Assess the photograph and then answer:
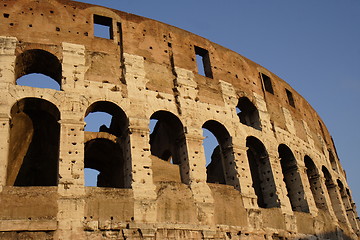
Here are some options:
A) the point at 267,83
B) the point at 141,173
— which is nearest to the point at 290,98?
the point at 267,83

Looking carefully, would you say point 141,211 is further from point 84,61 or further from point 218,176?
point 218,176

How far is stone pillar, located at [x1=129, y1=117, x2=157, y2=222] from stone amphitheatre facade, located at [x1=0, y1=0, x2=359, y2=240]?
3cm

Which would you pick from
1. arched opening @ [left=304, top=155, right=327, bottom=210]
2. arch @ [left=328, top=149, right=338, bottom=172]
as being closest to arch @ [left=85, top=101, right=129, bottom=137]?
arched opening @ [left=304, top=155, right=327, bottom=210]

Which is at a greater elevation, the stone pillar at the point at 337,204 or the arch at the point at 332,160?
the arch at the point at 332,160

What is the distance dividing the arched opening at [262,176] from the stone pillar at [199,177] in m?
2.82

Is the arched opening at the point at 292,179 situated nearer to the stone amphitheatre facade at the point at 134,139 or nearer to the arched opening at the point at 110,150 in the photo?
the stone amphitheatre facade at the point at 134,139

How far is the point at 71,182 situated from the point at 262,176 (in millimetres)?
6795

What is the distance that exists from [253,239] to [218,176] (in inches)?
155

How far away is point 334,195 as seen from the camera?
1753 cm

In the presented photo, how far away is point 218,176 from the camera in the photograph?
15.3 meters

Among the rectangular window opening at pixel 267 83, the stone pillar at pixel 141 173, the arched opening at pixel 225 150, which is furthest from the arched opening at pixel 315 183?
the stone pillar at pixel 141 173

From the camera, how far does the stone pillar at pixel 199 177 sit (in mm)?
11000

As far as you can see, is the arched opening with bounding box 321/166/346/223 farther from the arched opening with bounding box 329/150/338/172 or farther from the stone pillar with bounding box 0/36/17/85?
the stone pillar with bounding box 0/36/17/85

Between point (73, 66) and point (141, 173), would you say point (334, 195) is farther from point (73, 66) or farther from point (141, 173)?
point (73, 66)
